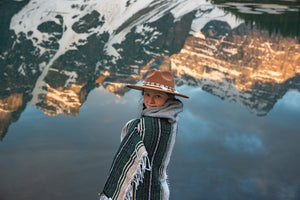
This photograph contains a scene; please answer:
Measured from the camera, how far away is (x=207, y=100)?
24.7 ft

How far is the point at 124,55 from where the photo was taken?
10094 mm

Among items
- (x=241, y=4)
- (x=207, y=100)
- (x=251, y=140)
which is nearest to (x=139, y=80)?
(x=207, y=100)

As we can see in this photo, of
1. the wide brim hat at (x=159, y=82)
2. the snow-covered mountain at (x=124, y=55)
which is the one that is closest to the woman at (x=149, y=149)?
the wide brim hat at (x=159, y=82)

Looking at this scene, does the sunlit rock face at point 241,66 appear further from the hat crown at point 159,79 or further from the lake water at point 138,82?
the hat crown at point 159,79

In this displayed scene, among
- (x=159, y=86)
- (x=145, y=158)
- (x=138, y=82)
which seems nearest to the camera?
(x=145, y=158)

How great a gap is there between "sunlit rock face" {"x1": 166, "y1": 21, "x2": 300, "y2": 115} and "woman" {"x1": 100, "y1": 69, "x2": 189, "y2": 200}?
16.0 ft

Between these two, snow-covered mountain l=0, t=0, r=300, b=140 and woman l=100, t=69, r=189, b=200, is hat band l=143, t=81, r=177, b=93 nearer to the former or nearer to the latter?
woman l=100, t=69, r=189, b=200

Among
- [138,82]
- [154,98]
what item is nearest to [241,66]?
[138,82]

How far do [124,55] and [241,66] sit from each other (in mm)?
2889

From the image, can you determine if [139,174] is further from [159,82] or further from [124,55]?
[124,55]

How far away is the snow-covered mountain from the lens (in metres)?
7.80

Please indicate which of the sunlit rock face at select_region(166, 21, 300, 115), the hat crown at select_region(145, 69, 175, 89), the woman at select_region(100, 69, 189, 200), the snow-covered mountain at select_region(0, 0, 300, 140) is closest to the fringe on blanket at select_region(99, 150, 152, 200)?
the woman at select_region(100, 69, 189, 200)

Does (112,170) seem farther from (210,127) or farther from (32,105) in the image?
(32,105)

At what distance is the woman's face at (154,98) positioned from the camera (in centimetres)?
261
